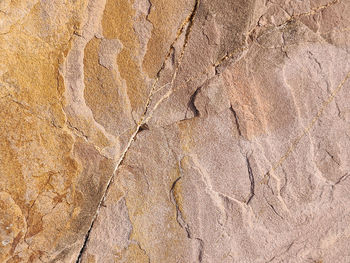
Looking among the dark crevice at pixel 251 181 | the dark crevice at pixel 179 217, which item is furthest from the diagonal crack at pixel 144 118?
the dark crevice at pixel 251 181

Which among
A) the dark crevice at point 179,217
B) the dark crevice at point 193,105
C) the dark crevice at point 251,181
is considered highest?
the dark crevice at point 193,105

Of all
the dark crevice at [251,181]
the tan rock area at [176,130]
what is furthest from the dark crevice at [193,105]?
the dark crevice at [251,181]

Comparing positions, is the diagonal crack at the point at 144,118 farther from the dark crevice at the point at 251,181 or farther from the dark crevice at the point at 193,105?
the dark crevice at the point at 251,181

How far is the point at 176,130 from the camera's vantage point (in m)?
1.21

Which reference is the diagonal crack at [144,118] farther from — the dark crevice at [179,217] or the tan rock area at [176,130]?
the dark crevice at [179,217]

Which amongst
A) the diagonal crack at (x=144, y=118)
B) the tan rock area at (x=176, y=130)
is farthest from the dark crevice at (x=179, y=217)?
the diagonal crack at (x=144, y=118)

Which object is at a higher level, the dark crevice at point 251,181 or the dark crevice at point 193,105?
the dark crevice at point 193,105

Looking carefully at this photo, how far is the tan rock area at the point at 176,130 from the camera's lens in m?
Answer: 1.14

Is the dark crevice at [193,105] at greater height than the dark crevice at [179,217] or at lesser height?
greater

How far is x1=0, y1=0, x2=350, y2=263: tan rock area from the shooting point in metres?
1.14

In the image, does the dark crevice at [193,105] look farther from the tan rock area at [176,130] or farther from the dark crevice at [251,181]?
the dark crevice at [251,181]

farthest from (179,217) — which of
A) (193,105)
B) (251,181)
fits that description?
(193,105)

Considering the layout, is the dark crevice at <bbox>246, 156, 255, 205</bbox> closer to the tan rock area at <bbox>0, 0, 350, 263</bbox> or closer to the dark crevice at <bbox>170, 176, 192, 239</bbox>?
the tan rock area at <bbox>0, 0, 350, 263</bbox>

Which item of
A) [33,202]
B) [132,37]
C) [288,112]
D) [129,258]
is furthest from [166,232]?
[132,37]
